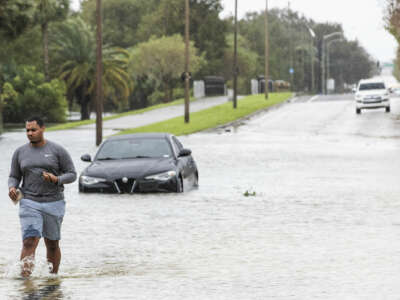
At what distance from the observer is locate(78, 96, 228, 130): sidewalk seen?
5533cm

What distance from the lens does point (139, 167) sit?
20.4 m

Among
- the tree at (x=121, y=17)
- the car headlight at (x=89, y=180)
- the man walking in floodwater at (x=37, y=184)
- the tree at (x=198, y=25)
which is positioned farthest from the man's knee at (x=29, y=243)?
the tree at (x=121, y=17)

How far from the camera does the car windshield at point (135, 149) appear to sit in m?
21.3

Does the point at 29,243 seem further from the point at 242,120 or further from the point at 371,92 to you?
the point at 371,92

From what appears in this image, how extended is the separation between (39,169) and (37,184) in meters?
0.16

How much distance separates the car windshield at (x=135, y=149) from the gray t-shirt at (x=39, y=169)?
1089cm

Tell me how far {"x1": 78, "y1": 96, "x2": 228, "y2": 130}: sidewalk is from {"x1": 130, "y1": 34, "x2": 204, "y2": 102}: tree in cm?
1462

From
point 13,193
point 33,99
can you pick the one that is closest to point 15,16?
A: point 33,99

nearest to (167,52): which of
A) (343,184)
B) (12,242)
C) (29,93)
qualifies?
(29,93)

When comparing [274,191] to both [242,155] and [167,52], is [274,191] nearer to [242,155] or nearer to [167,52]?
[242,155]

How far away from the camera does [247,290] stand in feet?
31.6

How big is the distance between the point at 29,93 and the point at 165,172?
60.9 metres

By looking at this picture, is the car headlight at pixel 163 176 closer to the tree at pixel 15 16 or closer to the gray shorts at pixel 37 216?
the gray shorts at pixel 37 216

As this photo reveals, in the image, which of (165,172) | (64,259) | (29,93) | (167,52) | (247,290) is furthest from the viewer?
(167,52)
